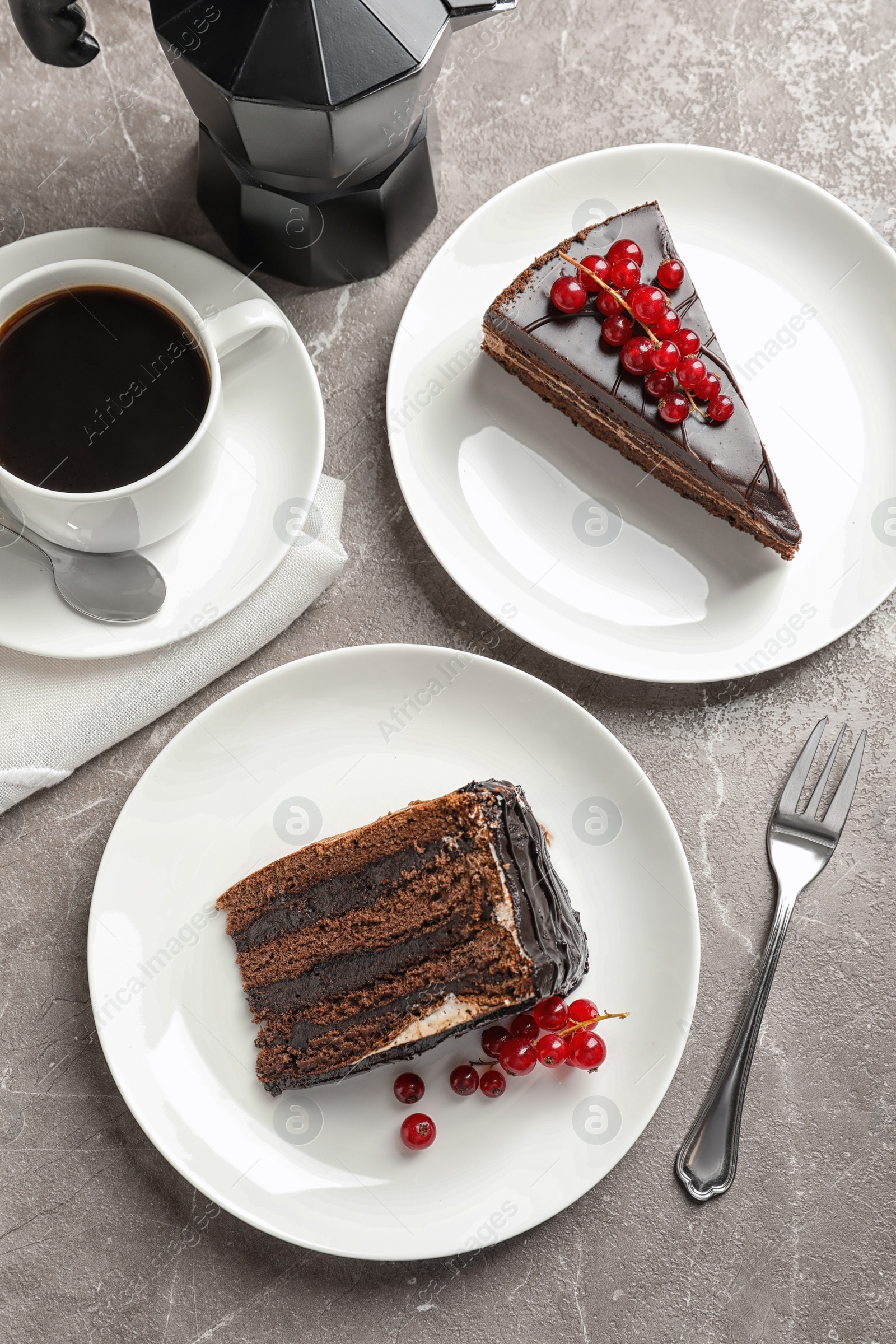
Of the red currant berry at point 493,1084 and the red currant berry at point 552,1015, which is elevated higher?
the red currant berry at point 552,1015

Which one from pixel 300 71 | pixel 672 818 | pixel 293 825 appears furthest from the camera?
pixel 672 818

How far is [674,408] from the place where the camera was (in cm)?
180

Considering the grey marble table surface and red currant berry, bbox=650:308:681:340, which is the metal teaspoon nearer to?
the grey marble table surface

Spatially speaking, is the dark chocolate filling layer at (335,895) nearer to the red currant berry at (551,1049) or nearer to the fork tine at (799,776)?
the red currant berry at (551,1049)

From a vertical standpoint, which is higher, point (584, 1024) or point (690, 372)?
point (690, 372)

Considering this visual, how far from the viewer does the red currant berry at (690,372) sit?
1.78 m

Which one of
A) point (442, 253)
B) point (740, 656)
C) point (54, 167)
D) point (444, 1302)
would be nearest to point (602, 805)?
point (740, 656)

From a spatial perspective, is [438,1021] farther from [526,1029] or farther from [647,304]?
[647,304]

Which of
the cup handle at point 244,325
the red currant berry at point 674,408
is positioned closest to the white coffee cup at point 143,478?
the cup handle at point 244,325

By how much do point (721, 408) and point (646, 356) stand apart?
0.56ft

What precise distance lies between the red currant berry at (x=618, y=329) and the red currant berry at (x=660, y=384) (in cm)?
9

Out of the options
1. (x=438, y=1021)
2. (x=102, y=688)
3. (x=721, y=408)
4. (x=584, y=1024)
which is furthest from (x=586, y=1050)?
(x=721, y=408)

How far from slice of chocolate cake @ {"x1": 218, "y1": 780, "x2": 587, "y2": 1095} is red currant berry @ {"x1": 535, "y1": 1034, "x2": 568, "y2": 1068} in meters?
0.12

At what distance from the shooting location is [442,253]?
1852mm
